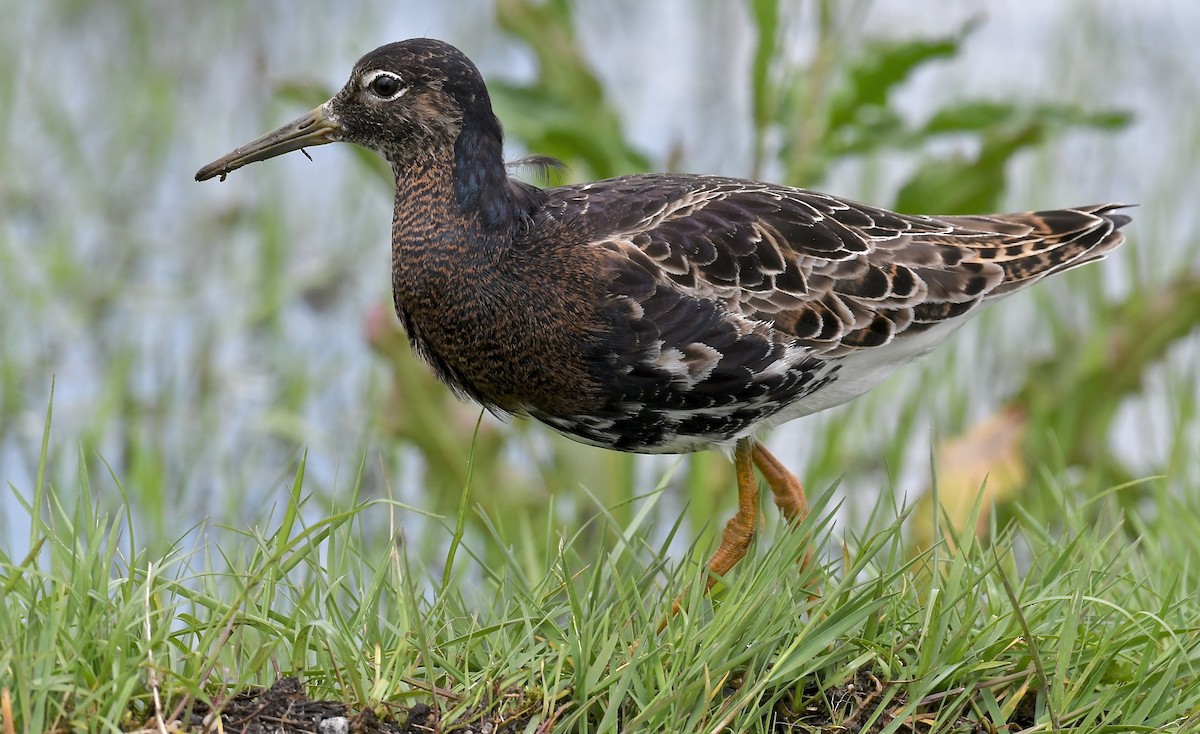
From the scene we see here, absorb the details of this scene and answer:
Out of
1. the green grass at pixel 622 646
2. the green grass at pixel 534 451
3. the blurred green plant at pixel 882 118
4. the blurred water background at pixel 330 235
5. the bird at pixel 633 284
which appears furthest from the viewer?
the blurred water background at pixel 330 235

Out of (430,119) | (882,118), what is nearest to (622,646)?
(430,119)

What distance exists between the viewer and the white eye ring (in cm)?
459

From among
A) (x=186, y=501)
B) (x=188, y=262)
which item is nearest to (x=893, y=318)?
(x=186, y=501)

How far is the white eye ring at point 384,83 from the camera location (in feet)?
15.0

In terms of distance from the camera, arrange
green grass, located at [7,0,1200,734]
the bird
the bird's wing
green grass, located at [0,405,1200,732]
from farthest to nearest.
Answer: the bird's wing, the bird, green grass, located at [7,0,1200,734], green grass, located at [0,405,1200,732]

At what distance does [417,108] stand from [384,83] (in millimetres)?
135

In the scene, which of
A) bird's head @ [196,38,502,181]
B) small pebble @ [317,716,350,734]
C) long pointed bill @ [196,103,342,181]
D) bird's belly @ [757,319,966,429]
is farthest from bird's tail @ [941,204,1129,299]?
small pebble @ [317,716,350,734]

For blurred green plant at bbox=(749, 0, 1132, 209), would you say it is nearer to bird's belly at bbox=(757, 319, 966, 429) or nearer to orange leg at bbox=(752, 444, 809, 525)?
A: bird's belly at bbox=(757, 319, 966, 429)

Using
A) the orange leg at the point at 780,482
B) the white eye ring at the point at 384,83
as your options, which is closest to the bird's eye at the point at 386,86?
the white eye ring at the point at 384,83

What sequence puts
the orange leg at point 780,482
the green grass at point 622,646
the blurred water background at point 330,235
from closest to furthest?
1. the green grass at point 622,646
2. the orange leg at point 780,482
3. the blurred water background at point 330,235

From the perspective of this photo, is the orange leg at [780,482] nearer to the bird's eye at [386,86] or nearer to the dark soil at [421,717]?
the dark soil at [421,717]

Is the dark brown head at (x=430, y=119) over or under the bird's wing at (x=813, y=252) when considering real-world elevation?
over

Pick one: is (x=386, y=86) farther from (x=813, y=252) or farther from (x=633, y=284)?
(x=813, y=252)

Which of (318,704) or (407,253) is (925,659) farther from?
(407,253)
